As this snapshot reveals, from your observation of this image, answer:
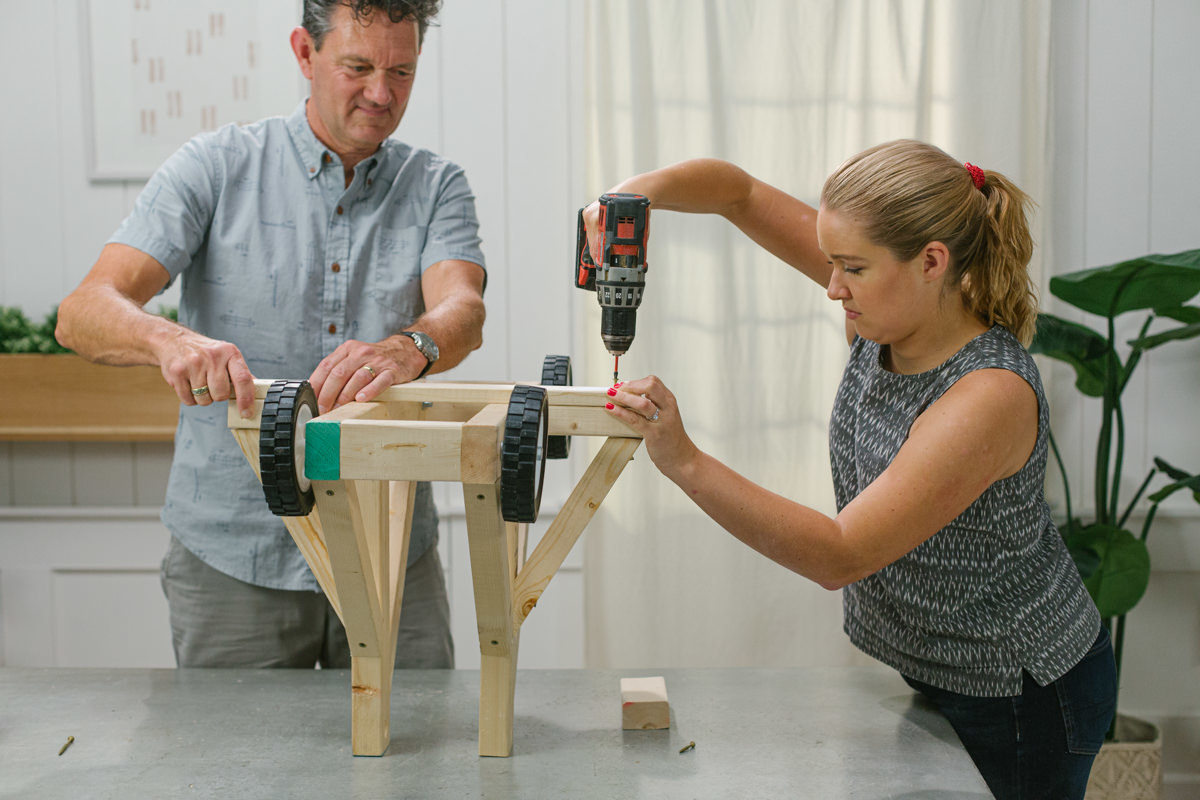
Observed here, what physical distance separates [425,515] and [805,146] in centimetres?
170

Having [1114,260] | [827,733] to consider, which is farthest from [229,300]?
[1114,260]

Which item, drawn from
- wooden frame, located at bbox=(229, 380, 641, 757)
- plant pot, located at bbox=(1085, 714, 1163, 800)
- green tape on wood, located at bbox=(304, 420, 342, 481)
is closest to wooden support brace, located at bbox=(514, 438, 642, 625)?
wooden frame, located at bbox=(229, 380, 641, 757)

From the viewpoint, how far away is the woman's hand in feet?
4.74

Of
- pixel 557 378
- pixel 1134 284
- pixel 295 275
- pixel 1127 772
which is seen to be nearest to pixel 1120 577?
pixel 1127 772

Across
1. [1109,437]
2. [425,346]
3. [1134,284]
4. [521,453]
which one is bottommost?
[1109,437]

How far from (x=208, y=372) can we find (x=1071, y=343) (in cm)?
230

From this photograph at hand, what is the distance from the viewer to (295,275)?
202 cm

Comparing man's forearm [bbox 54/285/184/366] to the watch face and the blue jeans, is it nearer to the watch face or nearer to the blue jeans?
the watch face

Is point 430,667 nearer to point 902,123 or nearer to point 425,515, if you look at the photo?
point 425,515

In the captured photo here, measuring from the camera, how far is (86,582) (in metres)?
3.31

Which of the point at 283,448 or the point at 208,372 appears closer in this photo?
the point at 283,448

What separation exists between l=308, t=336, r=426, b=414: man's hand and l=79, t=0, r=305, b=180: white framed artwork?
1.84m

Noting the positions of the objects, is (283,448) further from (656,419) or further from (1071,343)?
(1071,343)

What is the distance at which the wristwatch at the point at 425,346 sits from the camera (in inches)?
69.8
